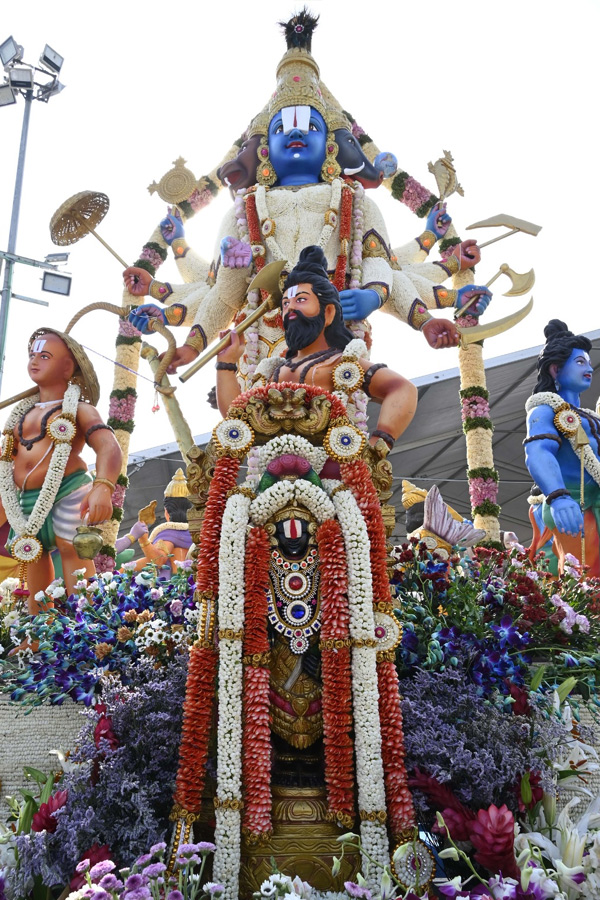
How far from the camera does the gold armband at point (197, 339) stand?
5102 millimetres

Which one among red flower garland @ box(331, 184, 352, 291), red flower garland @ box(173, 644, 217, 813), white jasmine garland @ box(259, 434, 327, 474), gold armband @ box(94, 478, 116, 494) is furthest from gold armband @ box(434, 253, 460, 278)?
red flower garland @ box(173, 644, 217, 813)

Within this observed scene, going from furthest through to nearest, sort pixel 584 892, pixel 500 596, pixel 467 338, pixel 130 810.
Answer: pixel 467 338 < pixel 500 596 < pixel 130 810 < pixel 584 892

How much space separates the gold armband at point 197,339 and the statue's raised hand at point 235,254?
1.63 feet

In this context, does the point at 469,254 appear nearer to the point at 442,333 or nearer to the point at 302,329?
the point at 442,333

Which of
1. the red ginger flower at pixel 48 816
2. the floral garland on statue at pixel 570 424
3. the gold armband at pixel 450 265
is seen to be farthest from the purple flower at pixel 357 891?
the gold armband at pixel 450 265

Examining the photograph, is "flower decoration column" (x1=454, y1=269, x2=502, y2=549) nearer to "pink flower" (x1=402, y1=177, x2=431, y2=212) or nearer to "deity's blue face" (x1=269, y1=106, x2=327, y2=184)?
"pink flower" (x1=402, y1=177, x2=431, y2=212)

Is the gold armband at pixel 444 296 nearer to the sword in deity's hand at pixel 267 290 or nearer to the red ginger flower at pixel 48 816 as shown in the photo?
the sword in deity's hand at pixel 267 290

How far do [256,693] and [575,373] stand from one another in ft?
11.0

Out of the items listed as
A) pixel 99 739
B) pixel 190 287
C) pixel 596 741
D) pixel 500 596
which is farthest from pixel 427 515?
pixel 190 287

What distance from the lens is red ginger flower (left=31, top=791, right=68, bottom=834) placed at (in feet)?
7.30

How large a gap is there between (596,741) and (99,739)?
5.87ft

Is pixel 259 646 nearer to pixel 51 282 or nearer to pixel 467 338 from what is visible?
pixel 467 338

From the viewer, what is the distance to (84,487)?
4219mm

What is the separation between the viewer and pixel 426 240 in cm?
594
